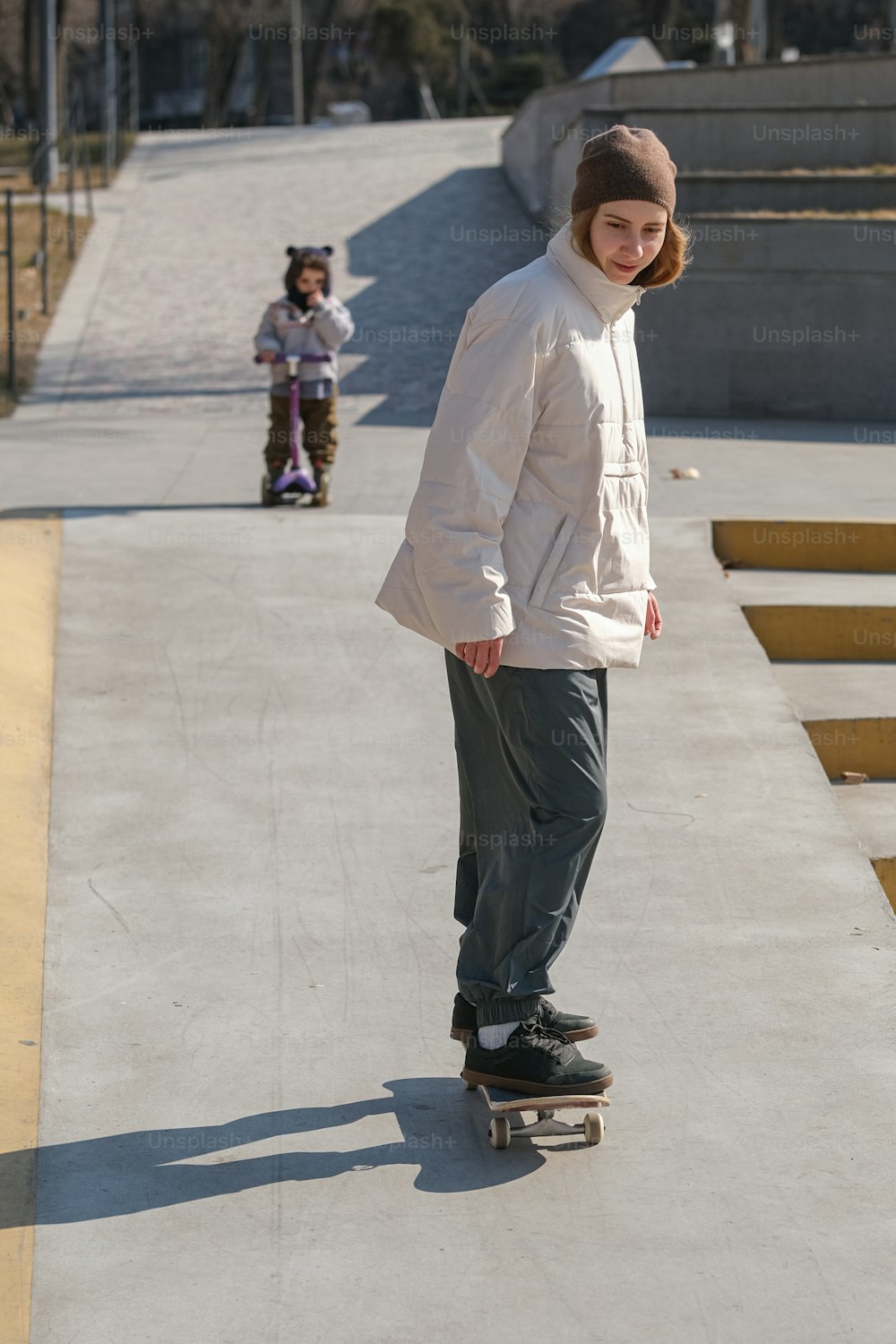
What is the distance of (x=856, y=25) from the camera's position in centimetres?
5200

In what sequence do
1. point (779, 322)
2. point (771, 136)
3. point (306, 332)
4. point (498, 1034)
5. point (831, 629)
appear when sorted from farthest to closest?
point (771, 136) → point (779, 322) → point (306, 332) → point (831, 629) → point (498, 1034)

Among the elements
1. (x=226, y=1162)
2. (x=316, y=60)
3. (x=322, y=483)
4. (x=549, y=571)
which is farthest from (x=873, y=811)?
(x=316, y=60)

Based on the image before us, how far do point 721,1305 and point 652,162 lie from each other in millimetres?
2231

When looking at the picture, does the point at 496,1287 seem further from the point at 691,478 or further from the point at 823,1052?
the point at 691,478

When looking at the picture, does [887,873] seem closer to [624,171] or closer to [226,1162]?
[226,1162]

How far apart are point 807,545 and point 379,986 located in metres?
4.41

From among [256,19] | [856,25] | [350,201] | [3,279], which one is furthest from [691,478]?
[856,25]

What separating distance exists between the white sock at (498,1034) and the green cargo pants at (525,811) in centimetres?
1

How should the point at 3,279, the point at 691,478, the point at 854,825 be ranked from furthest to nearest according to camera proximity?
1. the point at 3,279
2. the point at 691,478
3. the point at 854,825

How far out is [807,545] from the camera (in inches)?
312

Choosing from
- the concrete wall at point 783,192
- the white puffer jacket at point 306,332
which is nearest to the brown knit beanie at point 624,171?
the white puffer jacket at point 306,332

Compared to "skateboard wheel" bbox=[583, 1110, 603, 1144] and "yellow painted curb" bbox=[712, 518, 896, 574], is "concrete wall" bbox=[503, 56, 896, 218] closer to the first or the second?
"yellow painted curb" bbox=[712, 518, 896, 574]

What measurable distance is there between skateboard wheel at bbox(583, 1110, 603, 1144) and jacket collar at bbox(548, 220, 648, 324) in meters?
1.73

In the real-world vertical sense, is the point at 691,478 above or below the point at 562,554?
below
